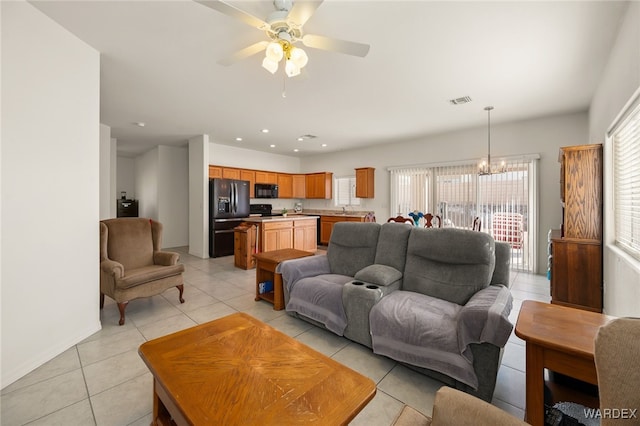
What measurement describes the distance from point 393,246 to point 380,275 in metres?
Answer: 0.47

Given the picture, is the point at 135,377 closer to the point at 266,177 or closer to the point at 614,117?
the point at 614,117

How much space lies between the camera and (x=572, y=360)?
3.71 ft

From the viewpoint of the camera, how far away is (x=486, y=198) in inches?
208

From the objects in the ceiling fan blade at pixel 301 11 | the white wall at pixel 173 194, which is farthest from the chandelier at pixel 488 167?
the white wall at pixel 173 194

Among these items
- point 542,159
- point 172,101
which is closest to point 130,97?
point 172,101

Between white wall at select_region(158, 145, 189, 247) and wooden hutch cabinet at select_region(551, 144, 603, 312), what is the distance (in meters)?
8.10

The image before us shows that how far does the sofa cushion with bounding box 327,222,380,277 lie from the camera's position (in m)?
2.88

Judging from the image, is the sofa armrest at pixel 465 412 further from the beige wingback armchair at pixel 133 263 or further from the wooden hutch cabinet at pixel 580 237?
the wooden hutch cabinet at pixel 580 237

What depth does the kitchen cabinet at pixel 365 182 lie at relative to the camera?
7.08 m

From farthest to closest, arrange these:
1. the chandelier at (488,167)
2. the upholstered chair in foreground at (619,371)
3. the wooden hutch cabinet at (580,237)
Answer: the chandelier at (488,167) < the wooden hutch cabinet at (580,237) < the upholstered chair in foreground at (619,371)

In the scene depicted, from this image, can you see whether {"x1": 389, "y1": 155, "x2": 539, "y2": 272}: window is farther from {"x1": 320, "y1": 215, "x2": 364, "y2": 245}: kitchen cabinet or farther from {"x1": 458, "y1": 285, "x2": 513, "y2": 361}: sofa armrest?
{"x1": 458, "y1": 285, "x2": 513, "y2": 361}: sofa armrest

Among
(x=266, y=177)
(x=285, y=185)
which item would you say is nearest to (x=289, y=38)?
(x=266, y=177)

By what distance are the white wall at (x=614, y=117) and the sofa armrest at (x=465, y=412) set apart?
6.23ft

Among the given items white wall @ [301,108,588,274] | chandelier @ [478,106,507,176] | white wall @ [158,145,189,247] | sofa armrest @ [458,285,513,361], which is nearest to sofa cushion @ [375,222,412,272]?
sofa armrest @ [458,285,513,361]
